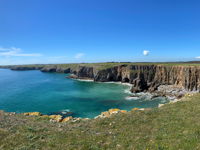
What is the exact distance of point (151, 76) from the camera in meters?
62.1

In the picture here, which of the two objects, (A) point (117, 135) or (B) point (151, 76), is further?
(B) point (151, 76)

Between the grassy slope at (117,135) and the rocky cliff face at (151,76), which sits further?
the rocky cliff face at (151,76)

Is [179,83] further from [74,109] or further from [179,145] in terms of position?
[179,145]

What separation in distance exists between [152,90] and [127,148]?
158 ft

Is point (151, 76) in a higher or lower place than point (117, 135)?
higher

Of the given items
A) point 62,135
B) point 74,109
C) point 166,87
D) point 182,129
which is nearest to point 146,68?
point 166,87

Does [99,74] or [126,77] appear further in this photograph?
[99,74]

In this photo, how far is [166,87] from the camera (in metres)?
51.8

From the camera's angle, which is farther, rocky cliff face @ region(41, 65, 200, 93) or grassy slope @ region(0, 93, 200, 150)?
rocky cliff face @ region(41, 65, 200, 93)

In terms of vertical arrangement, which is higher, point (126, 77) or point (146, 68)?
point (146, 68)

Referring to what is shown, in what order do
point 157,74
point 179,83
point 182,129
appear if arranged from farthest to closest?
point 157,74 < point 179,83 < point 182,129

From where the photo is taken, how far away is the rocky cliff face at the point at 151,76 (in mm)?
46531

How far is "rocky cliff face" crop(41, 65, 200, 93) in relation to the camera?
153 ft

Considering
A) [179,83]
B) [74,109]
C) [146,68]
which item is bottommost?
[74,109]
